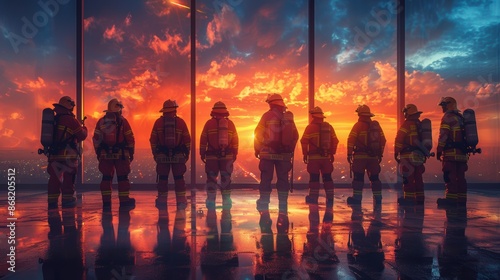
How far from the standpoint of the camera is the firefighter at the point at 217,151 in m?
6.46

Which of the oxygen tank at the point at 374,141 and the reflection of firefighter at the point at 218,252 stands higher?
the oxygen tank at the point at 374,141

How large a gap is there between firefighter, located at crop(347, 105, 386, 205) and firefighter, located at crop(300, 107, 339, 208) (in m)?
0.38

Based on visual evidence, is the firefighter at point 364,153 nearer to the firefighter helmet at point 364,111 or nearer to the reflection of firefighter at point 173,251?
the firefighter helmet at point 364,111

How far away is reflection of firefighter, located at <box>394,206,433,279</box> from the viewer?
2.74m

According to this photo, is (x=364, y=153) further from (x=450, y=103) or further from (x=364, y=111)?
(x=450, y=103)

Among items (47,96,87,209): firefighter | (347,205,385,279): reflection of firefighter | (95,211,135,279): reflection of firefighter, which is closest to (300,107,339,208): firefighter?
(347,205,385,279): reflection of firefighter

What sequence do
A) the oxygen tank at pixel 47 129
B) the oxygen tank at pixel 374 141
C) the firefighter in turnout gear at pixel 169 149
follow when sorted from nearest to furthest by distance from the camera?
the oxygen tank at pixel 47 129 → the firefighter in turnout gear at pixel 169 149 → the oxygen tank at pixel 374 141

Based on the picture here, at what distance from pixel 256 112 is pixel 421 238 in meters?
6.27

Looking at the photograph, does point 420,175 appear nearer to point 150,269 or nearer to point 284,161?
point 284,161

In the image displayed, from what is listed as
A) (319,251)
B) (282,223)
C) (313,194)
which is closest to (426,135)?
(313,194)

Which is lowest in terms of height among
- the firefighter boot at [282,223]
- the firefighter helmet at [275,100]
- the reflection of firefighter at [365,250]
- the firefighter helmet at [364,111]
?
the firefighter boot at [282,223]

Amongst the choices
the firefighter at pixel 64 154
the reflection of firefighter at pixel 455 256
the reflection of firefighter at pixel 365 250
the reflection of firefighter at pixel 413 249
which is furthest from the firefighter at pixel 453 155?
the firefighter at pixel 64 154

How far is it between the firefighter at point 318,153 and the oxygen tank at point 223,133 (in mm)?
1499

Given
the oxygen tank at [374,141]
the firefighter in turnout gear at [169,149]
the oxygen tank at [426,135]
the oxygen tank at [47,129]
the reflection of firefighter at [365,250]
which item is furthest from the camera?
the oxygen tank at [374,141]
